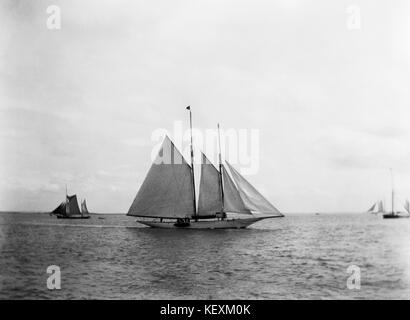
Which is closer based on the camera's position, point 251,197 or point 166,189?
point 251,197

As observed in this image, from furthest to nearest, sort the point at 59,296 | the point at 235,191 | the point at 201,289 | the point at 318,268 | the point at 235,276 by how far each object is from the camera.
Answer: the point at 235,191 < the point at 318,268 < the point at 235,276 < the point at 201,289 < the point at 59,296

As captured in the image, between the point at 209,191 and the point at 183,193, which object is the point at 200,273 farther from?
the point at 183,193

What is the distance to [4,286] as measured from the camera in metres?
17.8

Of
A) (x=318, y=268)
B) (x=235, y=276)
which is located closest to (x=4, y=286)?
(x=235, y=276)

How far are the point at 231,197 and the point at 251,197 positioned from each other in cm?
288

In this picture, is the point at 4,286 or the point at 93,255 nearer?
the point at 4,286

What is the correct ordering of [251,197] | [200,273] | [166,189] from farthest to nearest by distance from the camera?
1. [166,189]
2. [251,197]
3. [200,273]

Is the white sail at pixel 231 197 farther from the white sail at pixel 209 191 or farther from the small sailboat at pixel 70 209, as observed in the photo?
the small sailboat at pixel 70 209

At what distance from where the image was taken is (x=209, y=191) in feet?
142

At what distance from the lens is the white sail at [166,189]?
42.5 metres

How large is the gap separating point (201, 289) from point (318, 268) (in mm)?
8272
